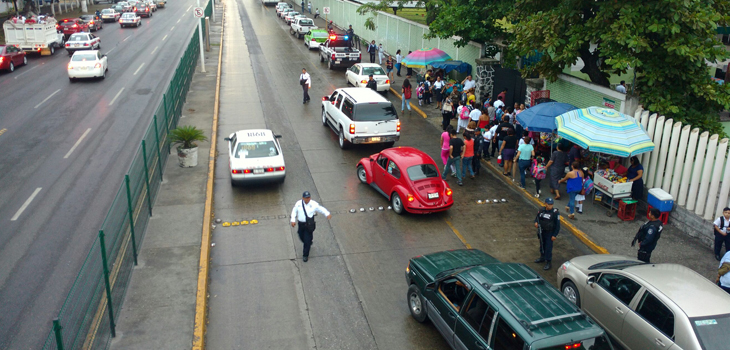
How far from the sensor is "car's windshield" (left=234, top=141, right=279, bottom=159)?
50.6 feet

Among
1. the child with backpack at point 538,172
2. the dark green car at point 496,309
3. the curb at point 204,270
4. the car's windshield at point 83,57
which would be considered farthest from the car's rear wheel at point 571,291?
the car's windshield at point 83,57

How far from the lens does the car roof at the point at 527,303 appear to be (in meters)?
7.02

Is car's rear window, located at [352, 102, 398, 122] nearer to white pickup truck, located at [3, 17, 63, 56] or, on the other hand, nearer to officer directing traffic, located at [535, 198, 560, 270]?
officer directing traffic, located at [535, 198, 560, 270]

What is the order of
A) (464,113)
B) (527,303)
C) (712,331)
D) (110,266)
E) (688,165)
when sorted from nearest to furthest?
(712,331), (527,303), (110,266), (688,165), (464,113)

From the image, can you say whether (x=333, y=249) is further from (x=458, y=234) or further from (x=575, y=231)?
(x=575, y=231)

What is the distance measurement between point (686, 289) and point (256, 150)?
1104 cm

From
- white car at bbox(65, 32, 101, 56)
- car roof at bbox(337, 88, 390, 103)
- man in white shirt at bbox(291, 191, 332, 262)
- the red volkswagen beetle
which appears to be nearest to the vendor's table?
the red volkswagen beetle

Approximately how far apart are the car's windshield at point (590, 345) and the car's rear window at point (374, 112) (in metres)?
12.5

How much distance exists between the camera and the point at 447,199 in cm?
1388

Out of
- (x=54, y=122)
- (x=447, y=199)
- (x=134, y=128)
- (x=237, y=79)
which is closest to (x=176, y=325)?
(x=447, y=199)

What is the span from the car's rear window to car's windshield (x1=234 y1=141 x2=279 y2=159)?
3699 millimetres

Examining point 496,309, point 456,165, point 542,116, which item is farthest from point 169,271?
point 542,116

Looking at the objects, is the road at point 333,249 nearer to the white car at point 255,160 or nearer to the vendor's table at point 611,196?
the white car at point 255,160

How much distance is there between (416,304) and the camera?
9.57m
